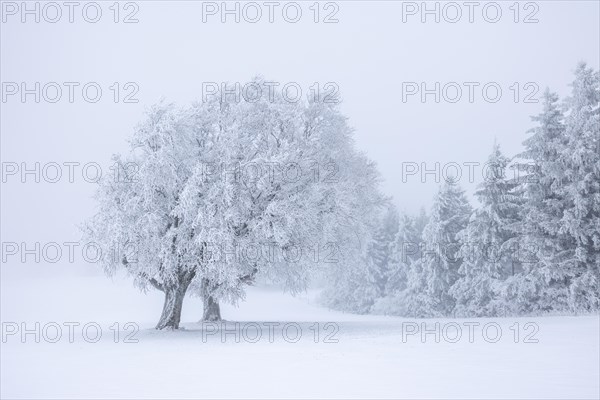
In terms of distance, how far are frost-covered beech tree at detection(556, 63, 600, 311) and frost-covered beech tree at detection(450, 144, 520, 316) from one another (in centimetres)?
704

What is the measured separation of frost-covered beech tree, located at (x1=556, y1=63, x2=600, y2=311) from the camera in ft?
102

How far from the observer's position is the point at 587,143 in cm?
3173

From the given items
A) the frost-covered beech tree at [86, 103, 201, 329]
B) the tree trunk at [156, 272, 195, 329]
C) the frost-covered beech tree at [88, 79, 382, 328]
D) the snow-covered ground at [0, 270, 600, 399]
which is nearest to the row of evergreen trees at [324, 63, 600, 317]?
the snow-covered ground at [0, 270, 600, 399]

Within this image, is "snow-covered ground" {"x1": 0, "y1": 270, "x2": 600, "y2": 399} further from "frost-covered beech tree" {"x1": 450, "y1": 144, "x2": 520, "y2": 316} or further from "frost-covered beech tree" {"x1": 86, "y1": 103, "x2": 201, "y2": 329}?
"frost-covered beech tree" {"x1": 450, "y1": 144, "x2": 520, "y2": 316}

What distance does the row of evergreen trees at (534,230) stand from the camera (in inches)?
1245

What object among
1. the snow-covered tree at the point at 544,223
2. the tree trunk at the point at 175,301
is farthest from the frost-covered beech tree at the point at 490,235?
the tree trunk at the point at 175,301

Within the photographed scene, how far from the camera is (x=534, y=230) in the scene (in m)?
33.4

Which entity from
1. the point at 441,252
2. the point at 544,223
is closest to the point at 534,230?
the point at 544,223

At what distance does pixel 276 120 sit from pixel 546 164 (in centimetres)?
1608

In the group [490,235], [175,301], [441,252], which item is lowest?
[175,301]

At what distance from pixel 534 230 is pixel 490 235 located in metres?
7.32

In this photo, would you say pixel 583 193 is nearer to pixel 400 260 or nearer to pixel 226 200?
pixel 226 200

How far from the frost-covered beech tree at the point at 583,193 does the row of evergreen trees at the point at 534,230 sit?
0.05 meters

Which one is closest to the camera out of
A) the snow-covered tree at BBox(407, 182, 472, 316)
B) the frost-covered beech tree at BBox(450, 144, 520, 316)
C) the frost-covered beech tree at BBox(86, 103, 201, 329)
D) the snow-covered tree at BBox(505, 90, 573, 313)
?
the frost-covered beech tree at BBox(86, 103, 201, 329)
